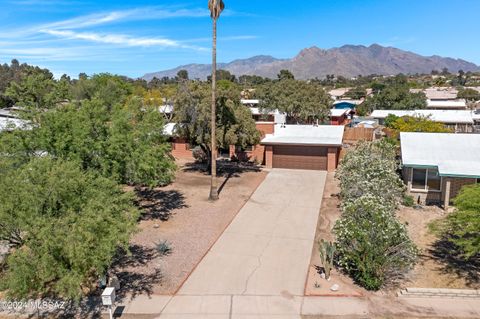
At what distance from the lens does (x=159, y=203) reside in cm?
2212

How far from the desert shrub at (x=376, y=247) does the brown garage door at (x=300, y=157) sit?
57.4 feet

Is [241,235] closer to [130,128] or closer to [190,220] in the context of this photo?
[190,220]

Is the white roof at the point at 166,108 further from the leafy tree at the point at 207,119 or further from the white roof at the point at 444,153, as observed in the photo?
the white roof at the point at 444,153

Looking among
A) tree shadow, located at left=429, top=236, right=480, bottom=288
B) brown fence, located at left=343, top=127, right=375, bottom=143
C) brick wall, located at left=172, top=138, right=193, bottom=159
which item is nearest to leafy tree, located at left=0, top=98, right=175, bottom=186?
tree shadow, located at left=429, top=236, right=480, bottom=288

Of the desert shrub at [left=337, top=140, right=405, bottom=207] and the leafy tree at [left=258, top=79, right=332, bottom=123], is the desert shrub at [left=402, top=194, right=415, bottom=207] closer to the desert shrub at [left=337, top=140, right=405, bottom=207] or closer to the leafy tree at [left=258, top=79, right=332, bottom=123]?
the desert shrub at [left=337, top=140, right=405, bottom=207]

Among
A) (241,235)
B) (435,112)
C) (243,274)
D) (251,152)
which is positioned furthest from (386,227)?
(435,112)

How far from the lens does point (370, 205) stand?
43.2ft

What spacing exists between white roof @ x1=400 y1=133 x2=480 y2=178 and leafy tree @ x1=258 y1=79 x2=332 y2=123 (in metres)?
24.4

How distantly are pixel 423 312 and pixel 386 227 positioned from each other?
2.68 m

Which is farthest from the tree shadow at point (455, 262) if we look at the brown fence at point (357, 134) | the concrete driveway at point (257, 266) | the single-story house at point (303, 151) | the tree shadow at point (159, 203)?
the brown fence at point (357, 134)

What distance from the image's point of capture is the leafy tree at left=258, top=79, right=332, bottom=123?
49812mm

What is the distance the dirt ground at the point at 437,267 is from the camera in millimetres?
12975

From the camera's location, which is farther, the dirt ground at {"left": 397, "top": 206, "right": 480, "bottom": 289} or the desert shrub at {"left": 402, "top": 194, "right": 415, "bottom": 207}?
the desert shrub at {"left": 402, "top": 194, "right": 415, "bottom": 207}

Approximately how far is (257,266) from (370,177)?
7985 mm
